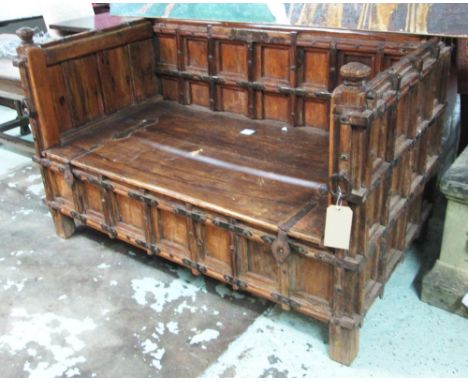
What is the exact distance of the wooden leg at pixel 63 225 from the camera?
3.02m

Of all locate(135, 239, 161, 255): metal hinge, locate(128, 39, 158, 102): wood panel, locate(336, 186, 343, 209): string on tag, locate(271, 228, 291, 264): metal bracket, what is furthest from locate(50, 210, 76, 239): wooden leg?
locate(336, 186, 343, 209): string on tag

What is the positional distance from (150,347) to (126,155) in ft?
3.19

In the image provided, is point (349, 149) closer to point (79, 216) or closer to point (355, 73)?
point (355, 73)

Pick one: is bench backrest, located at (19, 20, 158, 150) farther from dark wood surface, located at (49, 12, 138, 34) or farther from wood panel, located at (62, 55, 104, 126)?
dark wood surface, located at (49, 12, 138, 34)

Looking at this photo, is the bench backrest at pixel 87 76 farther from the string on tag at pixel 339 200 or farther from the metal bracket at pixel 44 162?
the string on tag at pixel 339 200

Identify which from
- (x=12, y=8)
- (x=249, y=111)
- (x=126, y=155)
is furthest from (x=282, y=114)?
(x=12, y=8)

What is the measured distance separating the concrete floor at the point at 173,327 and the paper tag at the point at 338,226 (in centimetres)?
59

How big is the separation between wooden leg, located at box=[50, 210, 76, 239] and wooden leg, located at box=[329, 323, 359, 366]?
167cm

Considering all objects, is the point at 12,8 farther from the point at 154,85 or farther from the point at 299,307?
the point at 299,307

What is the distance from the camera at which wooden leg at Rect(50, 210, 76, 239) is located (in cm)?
302

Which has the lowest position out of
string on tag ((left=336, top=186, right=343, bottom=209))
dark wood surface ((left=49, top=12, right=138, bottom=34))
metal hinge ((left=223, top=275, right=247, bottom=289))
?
metal hinge ((left=223, top=275, right=247, bottom=289))

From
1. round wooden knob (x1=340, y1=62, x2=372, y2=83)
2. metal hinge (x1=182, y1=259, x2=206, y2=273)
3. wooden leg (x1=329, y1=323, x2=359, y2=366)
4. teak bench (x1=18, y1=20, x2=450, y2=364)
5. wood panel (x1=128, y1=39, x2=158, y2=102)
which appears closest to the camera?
round wooden knob (x1=340, y1=62, x2=372, y2=83)

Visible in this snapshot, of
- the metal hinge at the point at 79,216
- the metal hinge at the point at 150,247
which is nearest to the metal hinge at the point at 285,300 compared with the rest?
the metal hinge at the point at 150,247

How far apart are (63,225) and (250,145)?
117cm
